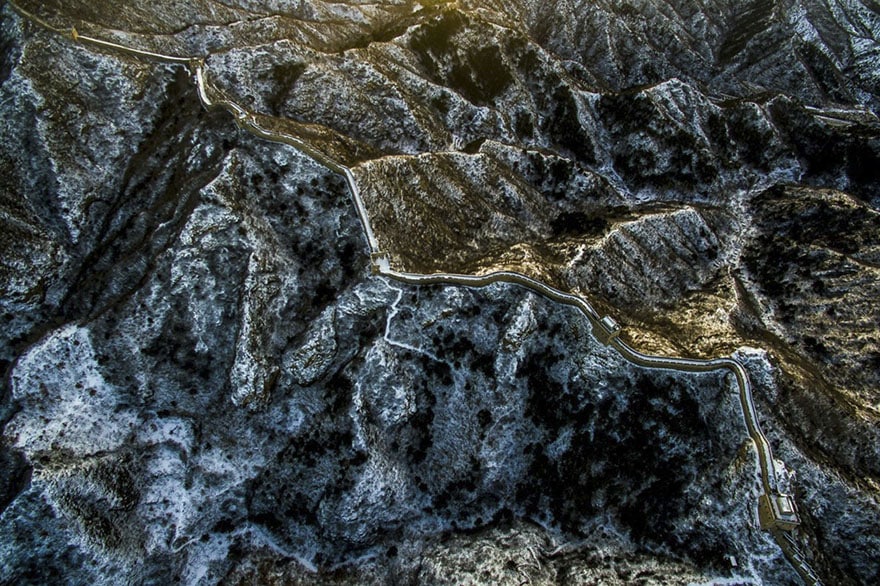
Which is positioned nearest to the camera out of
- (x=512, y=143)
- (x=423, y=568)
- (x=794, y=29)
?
(x=423, y=568)

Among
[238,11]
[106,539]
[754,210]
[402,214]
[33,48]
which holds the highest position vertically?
[238,11]

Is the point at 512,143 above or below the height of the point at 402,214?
above

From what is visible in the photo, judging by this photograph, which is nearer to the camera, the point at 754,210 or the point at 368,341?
the point at 368,341

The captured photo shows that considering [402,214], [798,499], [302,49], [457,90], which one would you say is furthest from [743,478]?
[302,49]

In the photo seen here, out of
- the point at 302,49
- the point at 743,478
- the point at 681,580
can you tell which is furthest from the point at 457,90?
the point at 681,580

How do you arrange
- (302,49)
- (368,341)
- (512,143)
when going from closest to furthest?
(368,341), (302,49), (512,143)

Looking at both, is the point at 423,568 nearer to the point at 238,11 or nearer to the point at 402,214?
the point at 402,214
